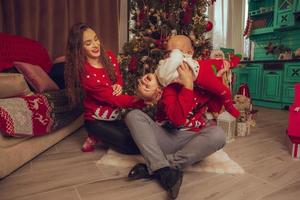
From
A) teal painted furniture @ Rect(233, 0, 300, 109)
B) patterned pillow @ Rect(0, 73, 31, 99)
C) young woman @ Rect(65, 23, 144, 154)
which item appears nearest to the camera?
patterned pillow @ Rect(0, 73, 31, 99)

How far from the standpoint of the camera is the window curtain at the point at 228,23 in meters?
4.14

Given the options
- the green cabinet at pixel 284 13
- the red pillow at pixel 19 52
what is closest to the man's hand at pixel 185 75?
the red pillow at pixel 19 52

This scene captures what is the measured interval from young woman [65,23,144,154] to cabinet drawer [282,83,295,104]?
284 centimetres

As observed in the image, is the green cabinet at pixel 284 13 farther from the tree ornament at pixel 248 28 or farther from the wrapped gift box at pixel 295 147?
the wrapped gift box at pixel 295 147

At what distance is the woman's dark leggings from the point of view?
1.46m

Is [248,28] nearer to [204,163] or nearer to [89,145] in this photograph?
[204,163]

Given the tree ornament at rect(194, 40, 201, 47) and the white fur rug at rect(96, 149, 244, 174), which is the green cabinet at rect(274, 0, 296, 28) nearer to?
the tree ornament at rect(194, 40, 201, 47)

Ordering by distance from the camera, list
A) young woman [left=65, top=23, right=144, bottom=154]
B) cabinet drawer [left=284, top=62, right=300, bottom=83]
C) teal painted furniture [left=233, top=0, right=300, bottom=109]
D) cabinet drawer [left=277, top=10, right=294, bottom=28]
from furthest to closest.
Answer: cabinet drawer [left=277, top=10, right=294, bottom=28], teal painted furniture [left=233, top=0, right=300, bottom=109], cabinet drawer [left=284, top=62, right=300, bottom=83], young woman [left=65, top=23, right=144, bottom=154]

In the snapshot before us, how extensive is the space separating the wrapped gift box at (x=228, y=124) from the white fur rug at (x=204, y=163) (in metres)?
0.36

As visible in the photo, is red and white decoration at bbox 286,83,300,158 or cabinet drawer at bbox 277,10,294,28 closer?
red and white decoration at bbox 286,83,300,158

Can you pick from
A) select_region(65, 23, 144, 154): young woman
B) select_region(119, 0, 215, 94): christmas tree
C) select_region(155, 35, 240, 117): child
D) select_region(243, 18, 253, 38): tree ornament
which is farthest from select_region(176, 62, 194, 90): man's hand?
select_region(243, 18, 253, 38): tree ornament

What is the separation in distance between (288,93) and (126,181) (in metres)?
3.14

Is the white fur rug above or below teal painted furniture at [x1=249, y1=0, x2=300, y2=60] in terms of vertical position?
below

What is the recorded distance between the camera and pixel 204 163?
139cm
